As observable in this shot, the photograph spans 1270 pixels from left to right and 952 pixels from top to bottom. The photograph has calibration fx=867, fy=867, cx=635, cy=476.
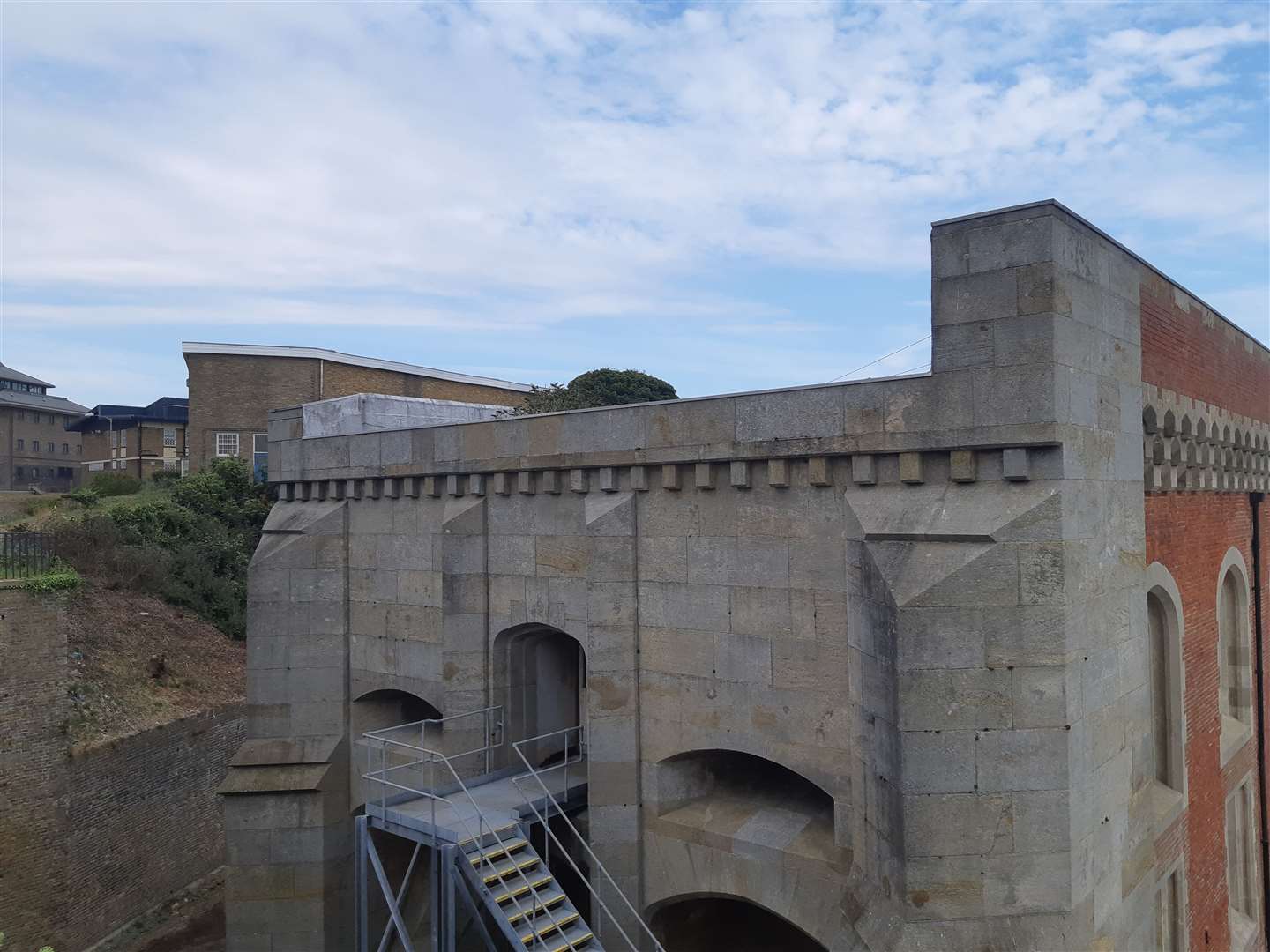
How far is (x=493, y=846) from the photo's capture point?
1052 centimetres

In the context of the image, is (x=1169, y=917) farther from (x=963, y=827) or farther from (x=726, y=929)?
(x=726, y=929)

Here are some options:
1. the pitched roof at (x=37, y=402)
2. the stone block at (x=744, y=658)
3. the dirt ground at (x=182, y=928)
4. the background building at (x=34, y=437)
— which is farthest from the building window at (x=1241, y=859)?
the pitched roof at (x=37, y=402)

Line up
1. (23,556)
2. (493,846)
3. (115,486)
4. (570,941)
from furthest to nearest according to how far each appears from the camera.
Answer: (115,486) < (23,556) < (493,846) < (570,941)

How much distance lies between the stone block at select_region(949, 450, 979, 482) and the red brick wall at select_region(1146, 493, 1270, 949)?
330 centimetres

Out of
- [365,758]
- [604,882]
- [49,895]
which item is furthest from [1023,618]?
[49,895]

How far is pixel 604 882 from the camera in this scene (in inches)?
442

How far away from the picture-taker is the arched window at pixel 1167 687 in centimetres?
1100

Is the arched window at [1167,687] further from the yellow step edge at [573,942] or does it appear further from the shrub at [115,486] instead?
the shrub at [115,486]

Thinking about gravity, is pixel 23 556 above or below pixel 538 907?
above

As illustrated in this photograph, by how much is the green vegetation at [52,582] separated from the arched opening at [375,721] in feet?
26.1

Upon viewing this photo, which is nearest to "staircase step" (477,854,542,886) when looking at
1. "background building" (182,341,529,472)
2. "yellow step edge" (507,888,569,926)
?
"yellow step edge" (507,888,569,926)

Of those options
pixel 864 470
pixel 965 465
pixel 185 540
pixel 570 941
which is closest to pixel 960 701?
pixel 965 465

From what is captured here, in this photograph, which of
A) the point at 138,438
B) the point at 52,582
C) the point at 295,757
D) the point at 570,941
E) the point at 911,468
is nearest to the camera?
the point at 911,468

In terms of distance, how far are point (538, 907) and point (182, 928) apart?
1337 cm
